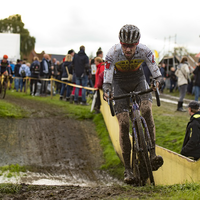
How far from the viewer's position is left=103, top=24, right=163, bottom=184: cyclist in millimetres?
5840

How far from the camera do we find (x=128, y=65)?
20.1 ft

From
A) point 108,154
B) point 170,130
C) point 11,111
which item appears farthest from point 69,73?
point 108,154

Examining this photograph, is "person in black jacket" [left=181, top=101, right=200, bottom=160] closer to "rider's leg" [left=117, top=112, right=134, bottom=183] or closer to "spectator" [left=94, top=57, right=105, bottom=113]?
"rider's leg" [left=117, top=112, right=134, bottom=183]

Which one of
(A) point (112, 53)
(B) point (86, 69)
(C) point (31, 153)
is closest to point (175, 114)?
(B) point (86, 69)

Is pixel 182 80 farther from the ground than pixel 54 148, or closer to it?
farther from the ground

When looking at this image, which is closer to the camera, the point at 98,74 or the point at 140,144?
the point at 140,144

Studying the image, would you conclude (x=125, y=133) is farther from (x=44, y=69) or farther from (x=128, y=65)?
(x=44, y=69)

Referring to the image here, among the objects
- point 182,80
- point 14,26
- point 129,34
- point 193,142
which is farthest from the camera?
point 14,26

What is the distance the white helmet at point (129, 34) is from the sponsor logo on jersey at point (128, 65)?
16.3 inches

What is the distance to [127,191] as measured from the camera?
17.1 feet

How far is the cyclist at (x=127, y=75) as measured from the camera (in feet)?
19.2

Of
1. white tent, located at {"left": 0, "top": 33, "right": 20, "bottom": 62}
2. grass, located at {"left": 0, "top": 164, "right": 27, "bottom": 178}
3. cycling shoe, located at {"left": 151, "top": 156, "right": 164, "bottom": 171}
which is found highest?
white tent, located at {"left": 0, "top": 33, "right": 20, "bottom": 62}

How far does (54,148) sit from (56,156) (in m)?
0.60

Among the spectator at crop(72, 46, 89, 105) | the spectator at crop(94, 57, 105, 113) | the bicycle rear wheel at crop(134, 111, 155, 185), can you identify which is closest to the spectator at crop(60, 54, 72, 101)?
the spectator at crop(72, 46, 89, 105)
